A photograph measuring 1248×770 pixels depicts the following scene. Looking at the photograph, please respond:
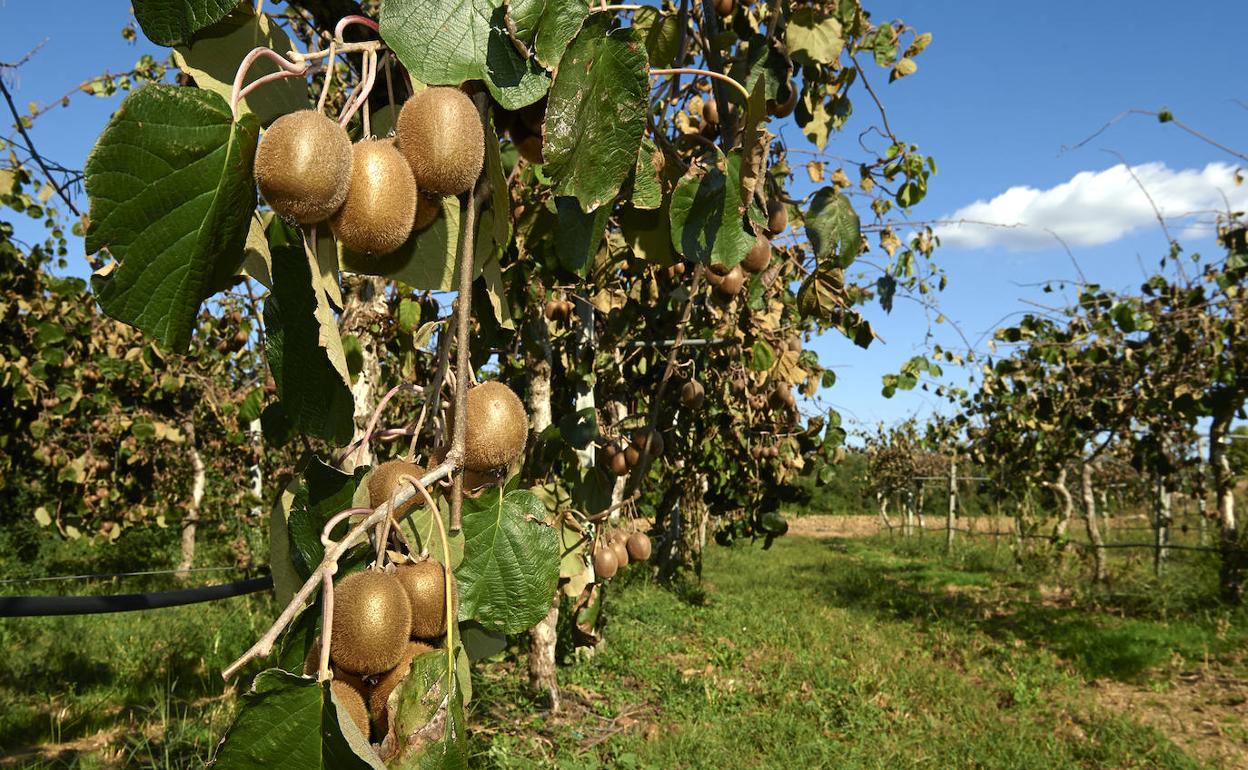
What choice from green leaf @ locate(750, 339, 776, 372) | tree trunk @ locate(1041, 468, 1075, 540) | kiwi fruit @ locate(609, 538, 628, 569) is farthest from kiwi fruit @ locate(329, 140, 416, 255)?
tree trunk @ locate(1041, 468, 1075, 540)

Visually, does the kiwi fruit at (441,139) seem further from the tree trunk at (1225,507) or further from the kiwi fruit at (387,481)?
the tree trunk at (1225,507)

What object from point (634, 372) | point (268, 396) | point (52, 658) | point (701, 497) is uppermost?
point (634, 372)

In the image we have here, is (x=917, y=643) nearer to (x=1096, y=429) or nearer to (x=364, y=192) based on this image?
(x=1096, y=429)

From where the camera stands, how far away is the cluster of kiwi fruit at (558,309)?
3408 mm

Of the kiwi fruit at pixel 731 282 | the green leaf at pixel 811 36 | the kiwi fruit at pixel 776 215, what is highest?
the green leaf at pixel 811 36

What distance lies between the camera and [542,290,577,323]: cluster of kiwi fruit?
11.2ft

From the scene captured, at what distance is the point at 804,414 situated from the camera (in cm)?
565

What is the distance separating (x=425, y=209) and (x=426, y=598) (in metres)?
0.34

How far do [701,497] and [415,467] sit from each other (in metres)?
6.97

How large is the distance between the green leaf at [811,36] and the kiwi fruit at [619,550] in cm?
138

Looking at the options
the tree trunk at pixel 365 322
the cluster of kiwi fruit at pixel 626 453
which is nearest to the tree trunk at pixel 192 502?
the tree trunk at pixel 365 322

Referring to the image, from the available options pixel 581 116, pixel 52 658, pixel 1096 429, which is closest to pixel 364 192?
pixel 581 116

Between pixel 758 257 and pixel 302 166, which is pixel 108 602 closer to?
pixel 302 166

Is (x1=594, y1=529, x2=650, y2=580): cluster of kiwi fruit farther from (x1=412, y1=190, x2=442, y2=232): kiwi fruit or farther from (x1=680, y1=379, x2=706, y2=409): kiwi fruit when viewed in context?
(x1=412, y1=190, x2=442, y2=232): kiwi fruit
